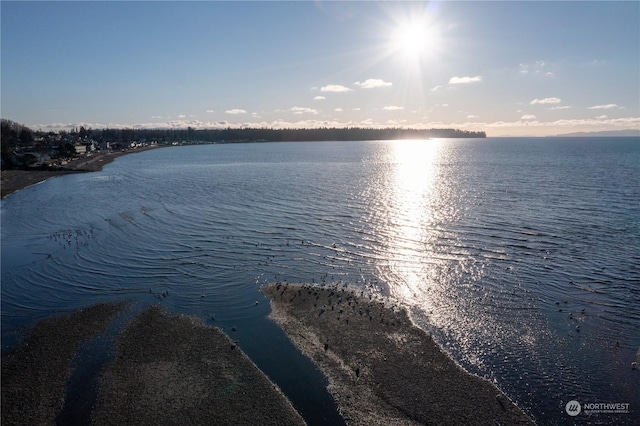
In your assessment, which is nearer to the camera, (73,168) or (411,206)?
(411,206)

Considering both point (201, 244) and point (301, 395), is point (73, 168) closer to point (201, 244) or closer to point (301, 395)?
point (201, 244)

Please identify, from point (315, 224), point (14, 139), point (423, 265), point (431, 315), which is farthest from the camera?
point (14, 139)

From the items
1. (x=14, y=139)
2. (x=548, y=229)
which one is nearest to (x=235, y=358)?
(x=548, y=229)

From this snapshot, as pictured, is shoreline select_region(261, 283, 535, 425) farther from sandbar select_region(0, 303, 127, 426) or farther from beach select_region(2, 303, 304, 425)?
sandbar select_region(0, 303, 127, 426)

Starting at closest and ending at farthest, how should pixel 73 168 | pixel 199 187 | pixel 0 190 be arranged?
pixel 0 190
pixel 199 187
pixel 73 168

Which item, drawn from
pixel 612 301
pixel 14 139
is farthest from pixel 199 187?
pixel 14 139
